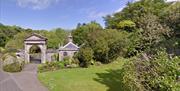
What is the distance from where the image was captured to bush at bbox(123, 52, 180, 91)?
460 inches

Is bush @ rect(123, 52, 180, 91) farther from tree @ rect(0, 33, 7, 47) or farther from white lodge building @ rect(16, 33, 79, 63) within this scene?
tree @ rect(0, 33, 7, 47)

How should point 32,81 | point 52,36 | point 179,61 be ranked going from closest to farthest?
point 179,61, point 32,81, point 52,36

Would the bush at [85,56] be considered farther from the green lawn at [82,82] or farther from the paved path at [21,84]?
the paved path at [21,84]

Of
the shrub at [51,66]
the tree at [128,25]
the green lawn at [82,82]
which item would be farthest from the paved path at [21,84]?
the tree at [128,25]

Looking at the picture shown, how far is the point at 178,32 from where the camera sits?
109 ft

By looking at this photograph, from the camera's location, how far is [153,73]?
12.7 metres

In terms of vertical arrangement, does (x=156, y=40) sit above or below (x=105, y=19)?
below

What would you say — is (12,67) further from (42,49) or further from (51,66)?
(42,49)

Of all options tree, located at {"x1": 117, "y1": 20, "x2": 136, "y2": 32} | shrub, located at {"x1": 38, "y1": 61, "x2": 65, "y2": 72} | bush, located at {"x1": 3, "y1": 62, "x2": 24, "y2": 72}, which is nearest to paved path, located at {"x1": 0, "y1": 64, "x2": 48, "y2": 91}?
bush, located at {"x1": 3, "y1": 62, "x2": 24, "y2": 72}

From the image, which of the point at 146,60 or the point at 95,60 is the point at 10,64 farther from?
the point at 146,60

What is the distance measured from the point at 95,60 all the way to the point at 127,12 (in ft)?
61.8

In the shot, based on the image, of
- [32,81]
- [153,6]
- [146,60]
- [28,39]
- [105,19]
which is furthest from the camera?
[105,19]

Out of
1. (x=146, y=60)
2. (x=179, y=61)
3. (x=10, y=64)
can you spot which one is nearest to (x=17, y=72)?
(x=10, y=64)

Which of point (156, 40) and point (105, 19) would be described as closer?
point (156, 40)
